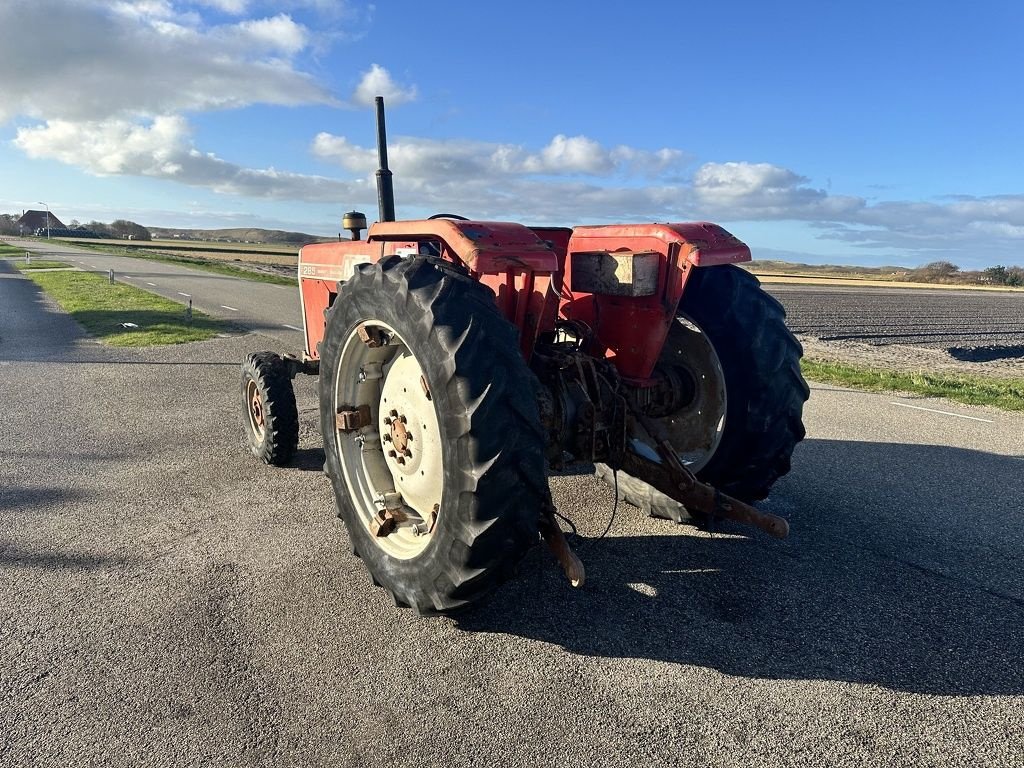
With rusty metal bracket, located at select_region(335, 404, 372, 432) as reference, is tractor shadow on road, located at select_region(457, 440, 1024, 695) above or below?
below

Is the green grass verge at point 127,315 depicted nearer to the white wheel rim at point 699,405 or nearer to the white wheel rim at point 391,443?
the white wheel rim at point 391,443

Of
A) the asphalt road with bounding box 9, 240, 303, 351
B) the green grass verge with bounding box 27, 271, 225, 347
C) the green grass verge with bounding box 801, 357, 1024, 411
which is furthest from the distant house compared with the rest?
the green grass verge with bounding box 801, 357, 1024, 411

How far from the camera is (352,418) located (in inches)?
135

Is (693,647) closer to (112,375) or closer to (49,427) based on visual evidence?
(49,427)

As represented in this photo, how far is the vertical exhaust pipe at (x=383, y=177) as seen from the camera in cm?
499

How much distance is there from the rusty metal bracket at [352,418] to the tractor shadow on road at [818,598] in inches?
40.3

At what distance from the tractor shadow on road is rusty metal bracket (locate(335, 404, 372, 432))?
1.02 meters

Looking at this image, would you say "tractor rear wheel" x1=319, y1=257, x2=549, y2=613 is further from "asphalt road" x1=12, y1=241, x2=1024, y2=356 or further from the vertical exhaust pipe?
"asphalt road" x1=12, y1=241, x2=1024, y2=356

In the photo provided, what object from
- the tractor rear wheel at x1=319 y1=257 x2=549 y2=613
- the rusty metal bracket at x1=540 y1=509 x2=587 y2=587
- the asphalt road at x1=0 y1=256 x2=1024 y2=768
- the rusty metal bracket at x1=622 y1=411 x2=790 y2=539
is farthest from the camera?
the rusty metal bracket at x1=622 y1=411 x2=790 y2=539

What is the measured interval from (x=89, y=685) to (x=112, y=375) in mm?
6996

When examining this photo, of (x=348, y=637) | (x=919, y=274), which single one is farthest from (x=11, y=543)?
(x=919, y=274)

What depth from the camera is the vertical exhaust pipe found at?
499cm

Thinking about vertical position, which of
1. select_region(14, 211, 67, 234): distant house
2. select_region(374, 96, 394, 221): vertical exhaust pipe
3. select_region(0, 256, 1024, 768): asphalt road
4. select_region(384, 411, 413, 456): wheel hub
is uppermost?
select_region(374, 96, 394, 221): vertical exhaust pipe

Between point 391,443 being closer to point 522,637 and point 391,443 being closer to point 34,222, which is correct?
point 522,637
